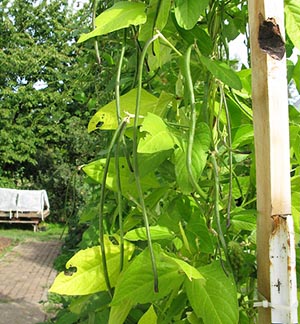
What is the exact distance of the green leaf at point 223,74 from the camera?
0.47 metres

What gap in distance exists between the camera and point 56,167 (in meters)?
11.6

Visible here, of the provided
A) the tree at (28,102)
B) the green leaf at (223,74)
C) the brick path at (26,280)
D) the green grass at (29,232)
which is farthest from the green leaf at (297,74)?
the tree at (28,102)

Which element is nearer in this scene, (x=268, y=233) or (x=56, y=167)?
(x=268, y=233)

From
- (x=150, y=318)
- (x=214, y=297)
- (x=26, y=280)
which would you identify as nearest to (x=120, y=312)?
(x=150, y=318)

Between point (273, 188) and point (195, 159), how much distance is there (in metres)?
0.07

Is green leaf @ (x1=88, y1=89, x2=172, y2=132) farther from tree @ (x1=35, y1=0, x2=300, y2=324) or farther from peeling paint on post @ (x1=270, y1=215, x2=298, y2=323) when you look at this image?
peeling paint on post @ (x1=270, y1=215, x2=298, y2=323)

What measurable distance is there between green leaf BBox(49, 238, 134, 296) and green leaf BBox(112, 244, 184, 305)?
0.07 meters

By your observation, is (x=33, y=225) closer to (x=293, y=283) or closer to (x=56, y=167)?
(x=56, y=167)

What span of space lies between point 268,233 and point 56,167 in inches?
449

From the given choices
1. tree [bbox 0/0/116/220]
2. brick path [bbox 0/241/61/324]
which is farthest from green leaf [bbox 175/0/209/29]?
tree [bbox 0/0/116/220]

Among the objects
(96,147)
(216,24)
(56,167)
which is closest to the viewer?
(216,24)

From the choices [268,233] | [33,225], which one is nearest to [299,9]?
[268,233]

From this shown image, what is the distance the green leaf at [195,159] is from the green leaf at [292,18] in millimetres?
123

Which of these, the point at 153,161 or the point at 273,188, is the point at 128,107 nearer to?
the point at 153,161
